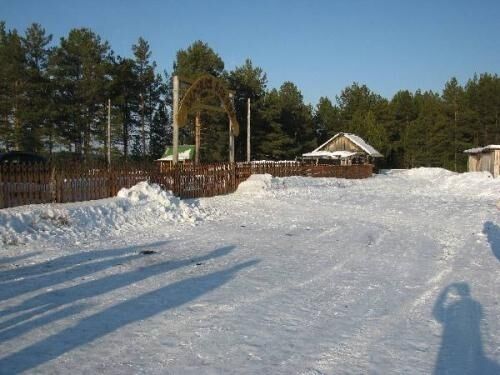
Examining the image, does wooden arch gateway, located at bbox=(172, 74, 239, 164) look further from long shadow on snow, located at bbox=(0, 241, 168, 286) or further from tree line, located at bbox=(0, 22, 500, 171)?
tree line, located at bbox=(0, 22, 500, 171)

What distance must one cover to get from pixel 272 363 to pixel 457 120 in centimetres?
6933

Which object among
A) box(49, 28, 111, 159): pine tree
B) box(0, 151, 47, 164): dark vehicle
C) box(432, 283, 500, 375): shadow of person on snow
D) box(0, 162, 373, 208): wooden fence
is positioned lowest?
box(432, 283, 500, 375): shadow of person on snow

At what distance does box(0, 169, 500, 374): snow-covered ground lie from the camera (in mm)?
4262

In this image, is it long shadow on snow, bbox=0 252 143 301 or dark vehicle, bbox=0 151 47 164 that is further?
dark vehicle, bbox=0 151 47 164

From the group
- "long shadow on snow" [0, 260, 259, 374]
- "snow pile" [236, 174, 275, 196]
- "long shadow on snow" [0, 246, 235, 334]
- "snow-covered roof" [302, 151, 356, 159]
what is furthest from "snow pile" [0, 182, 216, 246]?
"snow-covered roof" [302, 151, 356, 159]

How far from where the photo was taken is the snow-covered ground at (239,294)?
168 inches

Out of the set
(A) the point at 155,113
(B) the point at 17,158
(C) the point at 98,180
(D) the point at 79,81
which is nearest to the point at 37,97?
(D) the point at 79,81

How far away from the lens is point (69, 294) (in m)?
6.01

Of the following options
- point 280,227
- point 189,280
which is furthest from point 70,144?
point 189,280

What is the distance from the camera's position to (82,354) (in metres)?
4.21

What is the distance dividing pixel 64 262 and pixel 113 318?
3.15 m

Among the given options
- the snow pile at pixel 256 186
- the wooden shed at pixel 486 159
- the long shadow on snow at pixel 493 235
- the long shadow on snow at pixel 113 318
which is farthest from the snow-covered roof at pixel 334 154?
the long shadow on snow at pixel 113 318

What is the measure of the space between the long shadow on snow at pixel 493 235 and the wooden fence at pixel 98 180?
417 inches

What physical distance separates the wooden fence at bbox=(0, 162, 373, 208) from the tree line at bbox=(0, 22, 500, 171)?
27485mm
